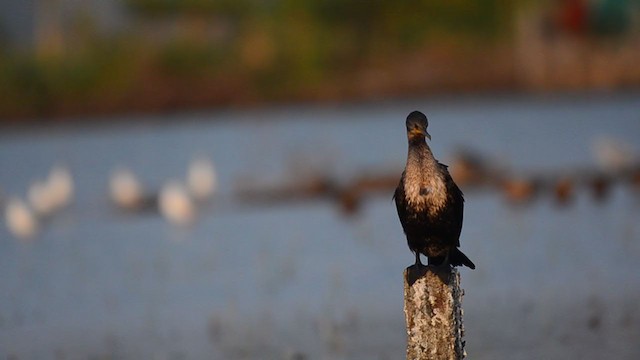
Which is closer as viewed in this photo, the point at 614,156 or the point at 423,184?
the point at 423,184

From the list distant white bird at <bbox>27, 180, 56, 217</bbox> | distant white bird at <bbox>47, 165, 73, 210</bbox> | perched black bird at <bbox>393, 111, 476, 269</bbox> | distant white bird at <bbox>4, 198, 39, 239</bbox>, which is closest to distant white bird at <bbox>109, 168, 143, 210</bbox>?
distant white bird at <bbox>47, 165, 73, 210</bbox>

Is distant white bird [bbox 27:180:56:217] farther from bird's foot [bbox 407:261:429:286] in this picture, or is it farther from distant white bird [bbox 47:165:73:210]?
bird's foot [bbox 407:261:429:286]

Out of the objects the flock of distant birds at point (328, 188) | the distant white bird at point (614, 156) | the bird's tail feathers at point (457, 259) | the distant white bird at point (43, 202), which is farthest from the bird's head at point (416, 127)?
the distant white bird at point (43, 202)

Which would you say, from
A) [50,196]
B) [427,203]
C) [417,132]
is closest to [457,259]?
[427,203]

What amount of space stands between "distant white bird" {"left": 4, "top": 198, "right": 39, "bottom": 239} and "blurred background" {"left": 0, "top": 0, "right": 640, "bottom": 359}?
0.03m

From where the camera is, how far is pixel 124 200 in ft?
69.4

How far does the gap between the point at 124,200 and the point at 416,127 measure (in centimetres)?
1313

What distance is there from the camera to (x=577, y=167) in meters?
21.8

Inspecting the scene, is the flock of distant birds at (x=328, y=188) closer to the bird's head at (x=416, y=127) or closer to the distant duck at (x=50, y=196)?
the distant duck at (x=50, y=196)

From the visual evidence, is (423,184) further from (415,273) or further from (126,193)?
(126,193)

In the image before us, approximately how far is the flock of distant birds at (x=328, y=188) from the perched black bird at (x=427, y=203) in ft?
32.3

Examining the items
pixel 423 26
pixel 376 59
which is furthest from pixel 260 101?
pixel 423 26

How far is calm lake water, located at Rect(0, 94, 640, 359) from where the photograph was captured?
11188 mm

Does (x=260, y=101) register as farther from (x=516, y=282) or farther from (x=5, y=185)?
(x=516, y=282)
